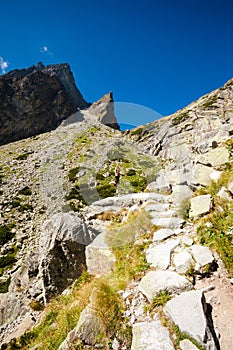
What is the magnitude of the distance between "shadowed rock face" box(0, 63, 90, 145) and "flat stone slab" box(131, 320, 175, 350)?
87498 millimetres

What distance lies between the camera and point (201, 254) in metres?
5.69

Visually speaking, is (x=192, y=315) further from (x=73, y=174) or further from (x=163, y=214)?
(x=73, y=174)

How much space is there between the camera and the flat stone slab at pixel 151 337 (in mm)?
3914

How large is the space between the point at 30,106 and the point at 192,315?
101817 millimetres

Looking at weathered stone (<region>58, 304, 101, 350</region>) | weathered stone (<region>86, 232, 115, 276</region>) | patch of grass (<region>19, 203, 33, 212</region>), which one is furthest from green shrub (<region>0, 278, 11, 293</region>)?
weathered stone (<region>58, 304, 101, 350</region>)

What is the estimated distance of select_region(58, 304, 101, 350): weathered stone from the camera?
4586mm

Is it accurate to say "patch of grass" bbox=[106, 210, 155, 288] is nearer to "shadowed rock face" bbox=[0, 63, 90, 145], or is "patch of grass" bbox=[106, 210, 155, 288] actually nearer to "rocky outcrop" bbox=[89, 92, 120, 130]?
"shadowed rock face" bbox=[0, 63, 90, 145]

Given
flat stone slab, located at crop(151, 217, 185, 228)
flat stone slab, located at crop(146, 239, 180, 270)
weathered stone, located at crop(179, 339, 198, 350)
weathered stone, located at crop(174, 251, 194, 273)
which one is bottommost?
weathered stone, located at crop(179, 339, 198, 350)

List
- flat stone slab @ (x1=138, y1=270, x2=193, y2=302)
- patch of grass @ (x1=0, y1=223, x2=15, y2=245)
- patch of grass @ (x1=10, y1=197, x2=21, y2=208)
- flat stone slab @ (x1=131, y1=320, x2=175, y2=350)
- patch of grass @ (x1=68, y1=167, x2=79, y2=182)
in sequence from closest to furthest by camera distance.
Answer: flat stone slab @ (x1=131, y1=320, x2=175, y2=350) → flat stone slab @ (x1=138, y1=270, x2=193, y2=302) → patch of grass @ (x1=0, y1=223, x2=15, y2=245) → patch of grass @ (x1=10, y1=197, x2=21, y2=208) → patch of grass @ (x1=68, y1=167, x2=79, y2=182)

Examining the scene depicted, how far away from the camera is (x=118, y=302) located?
16.9 feet

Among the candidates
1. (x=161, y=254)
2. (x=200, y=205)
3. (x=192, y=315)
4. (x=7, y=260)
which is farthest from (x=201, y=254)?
(x=7, y=260)

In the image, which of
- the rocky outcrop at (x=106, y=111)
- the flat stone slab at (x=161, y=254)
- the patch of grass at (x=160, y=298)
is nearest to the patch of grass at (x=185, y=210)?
the flat stone slab at (x=161, y=254)

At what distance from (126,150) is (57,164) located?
1801 cm

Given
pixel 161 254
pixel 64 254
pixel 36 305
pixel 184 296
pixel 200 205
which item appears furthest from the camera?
pixel 64 254
